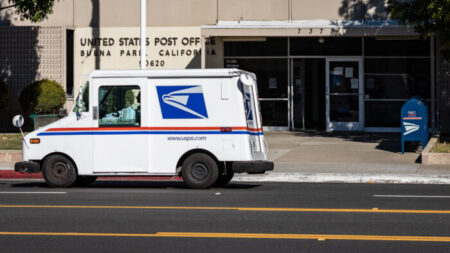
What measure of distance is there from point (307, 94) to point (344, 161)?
801cm

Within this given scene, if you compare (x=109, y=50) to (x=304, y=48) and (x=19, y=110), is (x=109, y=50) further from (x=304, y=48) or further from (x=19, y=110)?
(x=304, y=48)

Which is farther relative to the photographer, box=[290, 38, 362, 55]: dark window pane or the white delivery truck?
box=[290, 38, 362, 55]: dark window pane

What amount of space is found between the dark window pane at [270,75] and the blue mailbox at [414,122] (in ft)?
24.8

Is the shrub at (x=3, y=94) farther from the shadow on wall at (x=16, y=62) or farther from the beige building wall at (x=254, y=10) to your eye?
the beige building wall at (x=254, y=10)

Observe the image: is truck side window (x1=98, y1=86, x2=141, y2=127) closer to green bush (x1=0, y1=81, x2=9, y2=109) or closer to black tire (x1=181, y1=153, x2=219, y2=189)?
black tire (x1=181, y1=153, x2=219, y2=189)

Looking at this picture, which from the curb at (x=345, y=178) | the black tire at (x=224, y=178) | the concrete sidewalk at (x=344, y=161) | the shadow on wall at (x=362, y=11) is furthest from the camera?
the shadow on wall at (x=362, y=11)

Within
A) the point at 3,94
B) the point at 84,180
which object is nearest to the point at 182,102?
the point at 84,180

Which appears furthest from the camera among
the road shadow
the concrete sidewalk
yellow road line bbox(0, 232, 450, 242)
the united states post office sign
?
the united states post office sign

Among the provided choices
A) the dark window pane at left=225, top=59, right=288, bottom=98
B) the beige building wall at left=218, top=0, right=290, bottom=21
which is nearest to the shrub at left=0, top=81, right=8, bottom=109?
the beige building wall at left=218, top=0, right=290, bottom=21

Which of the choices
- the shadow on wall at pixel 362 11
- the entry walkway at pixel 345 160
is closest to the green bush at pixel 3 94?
A: the entry walkway at pixel 345 160

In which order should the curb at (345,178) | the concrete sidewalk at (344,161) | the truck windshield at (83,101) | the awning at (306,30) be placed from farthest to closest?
the awning at (306,30) → the concrete sidewalk at (344,161) → the curb at (345,178) → the truck windshield at (83,101)

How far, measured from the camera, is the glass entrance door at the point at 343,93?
88.4 ft

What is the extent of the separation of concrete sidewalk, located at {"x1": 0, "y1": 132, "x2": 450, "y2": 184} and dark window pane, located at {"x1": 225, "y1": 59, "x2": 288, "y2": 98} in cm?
190

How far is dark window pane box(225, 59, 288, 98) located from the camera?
1077 inches
